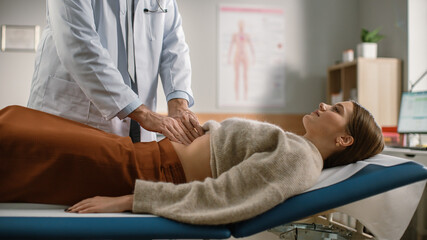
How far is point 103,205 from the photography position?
3.59 ft

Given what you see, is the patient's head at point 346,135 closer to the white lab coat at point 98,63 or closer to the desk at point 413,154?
the white lab coat at point 98,63

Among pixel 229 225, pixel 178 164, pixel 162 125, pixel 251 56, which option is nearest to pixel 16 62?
pixel 251 56

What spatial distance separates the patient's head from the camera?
133 cm

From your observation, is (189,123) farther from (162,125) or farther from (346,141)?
(346,141)

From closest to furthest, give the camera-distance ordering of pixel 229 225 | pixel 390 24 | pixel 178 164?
pixel 229 225 < pixel 178 164 < pixel 390 24

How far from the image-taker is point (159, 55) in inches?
66.6

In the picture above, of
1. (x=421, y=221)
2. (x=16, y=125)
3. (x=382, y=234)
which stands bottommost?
(x=421, y=221)

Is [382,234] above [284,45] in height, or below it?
below

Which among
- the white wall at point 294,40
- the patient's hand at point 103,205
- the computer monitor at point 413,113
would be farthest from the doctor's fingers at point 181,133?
the white wall at point 294,40

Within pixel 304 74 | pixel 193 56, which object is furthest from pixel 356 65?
pixel 193 56

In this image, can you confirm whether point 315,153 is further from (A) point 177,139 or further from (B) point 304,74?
(B) point 304,74

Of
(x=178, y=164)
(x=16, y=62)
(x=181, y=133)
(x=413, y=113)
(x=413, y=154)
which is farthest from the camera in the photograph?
(x=16, y=62)

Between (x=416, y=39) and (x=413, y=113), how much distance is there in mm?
981

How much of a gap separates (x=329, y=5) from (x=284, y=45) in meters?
0.69
